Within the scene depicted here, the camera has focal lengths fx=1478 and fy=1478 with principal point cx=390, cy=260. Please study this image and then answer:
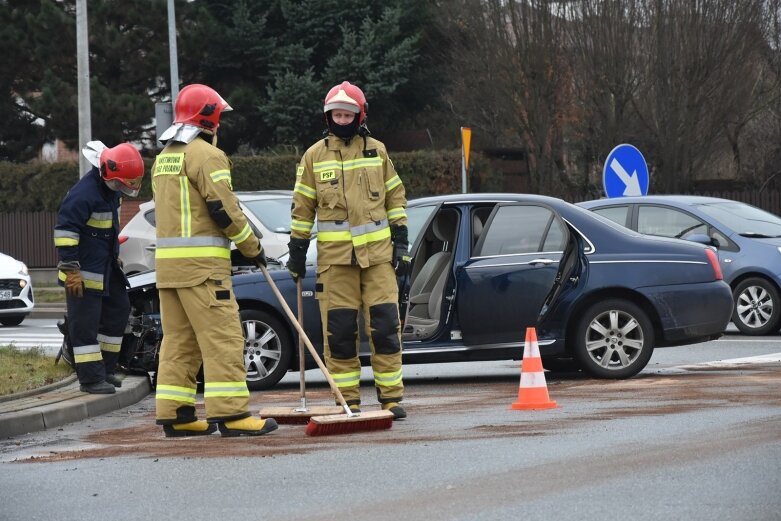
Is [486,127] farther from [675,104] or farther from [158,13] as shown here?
[158,13]

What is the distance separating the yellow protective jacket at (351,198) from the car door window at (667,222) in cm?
745

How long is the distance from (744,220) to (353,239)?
8303 millimetres

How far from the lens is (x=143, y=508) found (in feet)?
20.9

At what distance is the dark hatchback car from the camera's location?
434 inches

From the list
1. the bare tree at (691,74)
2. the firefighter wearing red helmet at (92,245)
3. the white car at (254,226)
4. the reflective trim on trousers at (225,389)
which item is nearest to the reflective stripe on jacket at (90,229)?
the firefighter wearing red helmet at (92,245)

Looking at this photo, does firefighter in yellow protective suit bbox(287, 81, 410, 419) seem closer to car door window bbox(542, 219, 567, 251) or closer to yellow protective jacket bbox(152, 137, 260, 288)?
yellow protective jacket bbox(152, 137, 260, 288)

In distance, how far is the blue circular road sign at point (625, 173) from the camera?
66.5 ft

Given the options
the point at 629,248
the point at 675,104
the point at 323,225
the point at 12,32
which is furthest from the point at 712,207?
the point at 12,32

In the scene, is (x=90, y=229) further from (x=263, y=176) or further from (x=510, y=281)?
(x=263, y=176)

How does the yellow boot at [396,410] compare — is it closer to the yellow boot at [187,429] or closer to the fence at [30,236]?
the yellow boot at [187,429]

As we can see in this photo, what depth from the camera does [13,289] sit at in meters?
19.9

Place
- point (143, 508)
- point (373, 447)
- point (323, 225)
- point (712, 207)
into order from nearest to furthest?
point (143, 508) → point (373, 447) → point (323, 225) → point (712, 207)

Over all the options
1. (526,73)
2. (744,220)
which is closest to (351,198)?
(744,220)

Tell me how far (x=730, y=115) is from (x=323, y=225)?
24141 millimetres
